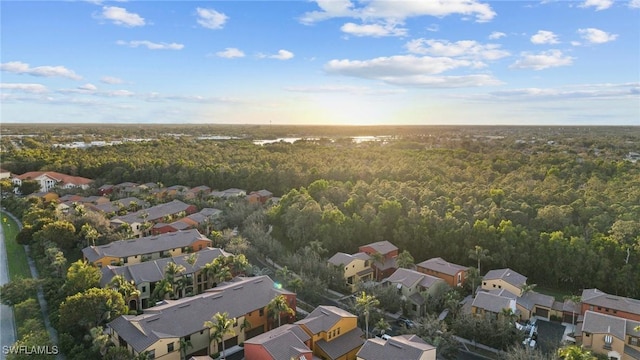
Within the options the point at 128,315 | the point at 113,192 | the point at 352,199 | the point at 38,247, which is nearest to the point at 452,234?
the point at 352,199

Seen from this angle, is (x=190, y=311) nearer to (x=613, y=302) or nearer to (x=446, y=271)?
(x=446, y=271)

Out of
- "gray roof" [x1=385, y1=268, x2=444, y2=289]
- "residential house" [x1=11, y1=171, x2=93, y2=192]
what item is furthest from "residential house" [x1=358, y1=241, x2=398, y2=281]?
"residential house" [x1=11, y1=171, x2=93, y2=192]

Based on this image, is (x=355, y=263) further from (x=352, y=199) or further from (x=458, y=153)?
(x=458, y=153)

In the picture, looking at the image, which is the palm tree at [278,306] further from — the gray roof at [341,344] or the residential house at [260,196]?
the residential house at [260,196]

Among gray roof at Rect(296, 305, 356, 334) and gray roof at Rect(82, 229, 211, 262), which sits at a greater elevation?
gray roof at Rect(82, 229, 211, 262)

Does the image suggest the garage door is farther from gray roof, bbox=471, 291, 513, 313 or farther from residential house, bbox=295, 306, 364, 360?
residential house, bbox=295, 306, 364, 360
